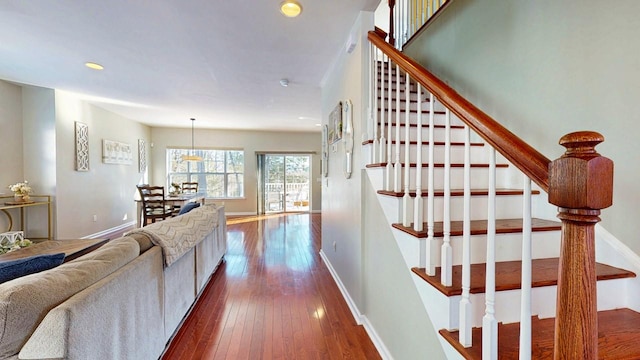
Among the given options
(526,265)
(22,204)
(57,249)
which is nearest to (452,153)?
(526,265)

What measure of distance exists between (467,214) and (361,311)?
1522 millimetres

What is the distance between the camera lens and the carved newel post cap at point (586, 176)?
53 cm

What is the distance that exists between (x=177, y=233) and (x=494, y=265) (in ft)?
6.53

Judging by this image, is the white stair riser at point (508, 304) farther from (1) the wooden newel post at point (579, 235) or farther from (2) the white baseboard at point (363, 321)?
(2) the white baseboard at point (363, 321)

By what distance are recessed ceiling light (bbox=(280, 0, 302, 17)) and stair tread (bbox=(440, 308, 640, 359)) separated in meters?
2.25

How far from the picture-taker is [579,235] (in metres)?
0.56

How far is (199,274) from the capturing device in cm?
248

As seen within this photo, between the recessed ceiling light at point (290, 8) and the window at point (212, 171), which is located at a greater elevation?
the recessed ceiling light at point (290, 8)

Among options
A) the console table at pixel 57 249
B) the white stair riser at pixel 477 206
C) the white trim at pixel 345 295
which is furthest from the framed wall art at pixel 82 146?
the white stair riser at pixel 477 206

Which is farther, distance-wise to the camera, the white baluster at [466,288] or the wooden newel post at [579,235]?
the white baluster at [466,288]

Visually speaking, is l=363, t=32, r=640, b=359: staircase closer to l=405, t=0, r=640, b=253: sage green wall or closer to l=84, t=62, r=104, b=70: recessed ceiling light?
l=405, t=0, r=640, b=253: sage green wall

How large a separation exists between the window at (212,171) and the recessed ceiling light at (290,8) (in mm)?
5862

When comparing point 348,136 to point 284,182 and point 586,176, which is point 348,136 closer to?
point 586,176

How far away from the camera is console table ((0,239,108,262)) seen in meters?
2.07
